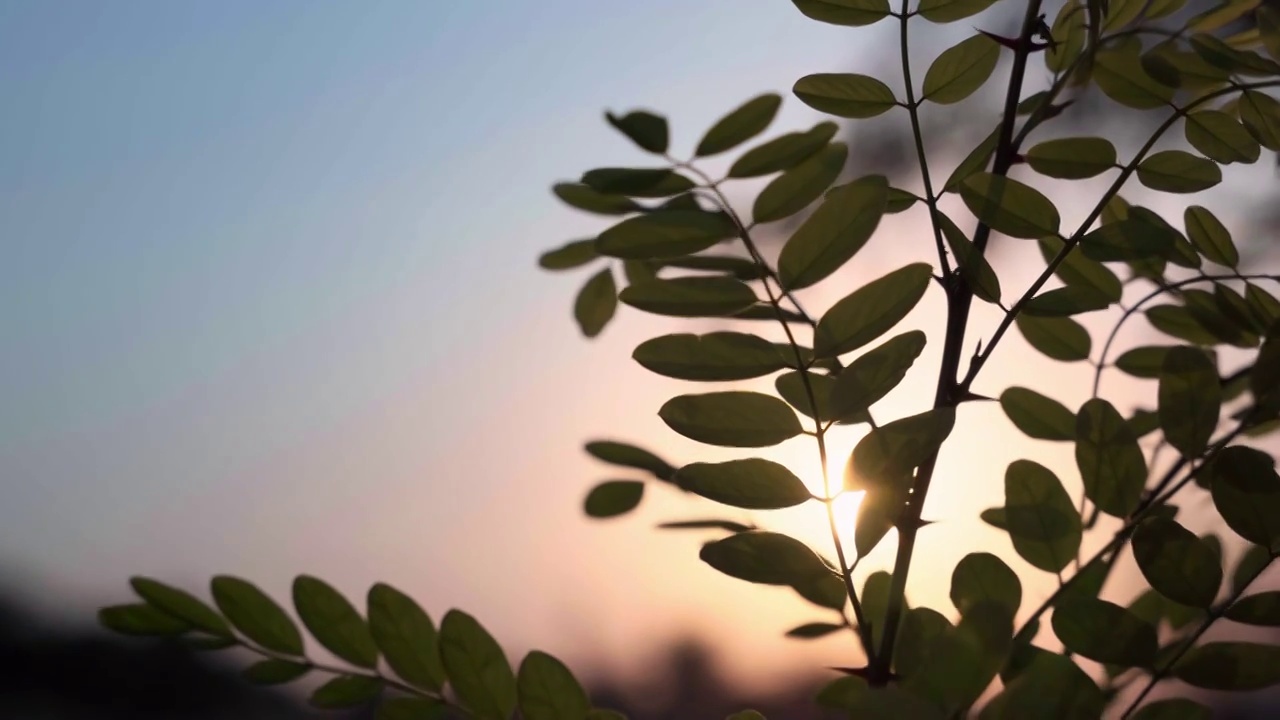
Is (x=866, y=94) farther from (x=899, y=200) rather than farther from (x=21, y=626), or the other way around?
(x=21, y=626)

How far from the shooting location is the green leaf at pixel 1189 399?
477 mm

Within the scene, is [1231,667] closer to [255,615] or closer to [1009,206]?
[1009,206]

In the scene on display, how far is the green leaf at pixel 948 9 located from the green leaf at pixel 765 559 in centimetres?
27

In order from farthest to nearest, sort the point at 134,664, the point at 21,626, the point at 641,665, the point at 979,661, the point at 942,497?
1. the point at 21,626
2. the point at 134,664
3. the point at 641,665
4. the point at 942,497
5. the point at 979,661

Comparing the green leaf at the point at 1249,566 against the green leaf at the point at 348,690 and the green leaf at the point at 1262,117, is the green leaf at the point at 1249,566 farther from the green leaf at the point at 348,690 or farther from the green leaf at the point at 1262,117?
the green leaf at the point at 348,690

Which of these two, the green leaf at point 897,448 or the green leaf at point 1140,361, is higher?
the green leaf at point 1140,361

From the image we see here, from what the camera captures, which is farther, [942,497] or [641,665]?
[641,665]

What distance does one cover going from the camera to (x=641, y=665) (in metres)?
1.23

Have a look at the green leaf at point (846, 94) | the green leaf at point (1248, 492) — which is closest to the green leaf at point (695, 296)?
the green leaf at point (846, 94)

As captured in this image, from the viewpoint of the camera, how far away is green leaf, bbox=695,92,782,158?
0.50m

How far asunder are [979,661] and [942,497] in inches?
11.3

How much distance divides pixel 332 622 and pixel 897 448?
11.8 inches

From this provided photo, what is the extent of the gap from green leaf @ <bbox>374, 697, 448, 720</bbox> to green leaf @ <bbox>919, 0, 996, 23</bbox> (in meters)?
0.42

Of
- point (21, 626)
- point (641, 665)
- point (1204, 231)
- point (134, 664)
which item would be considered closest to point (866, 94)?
point (1204, 231)
